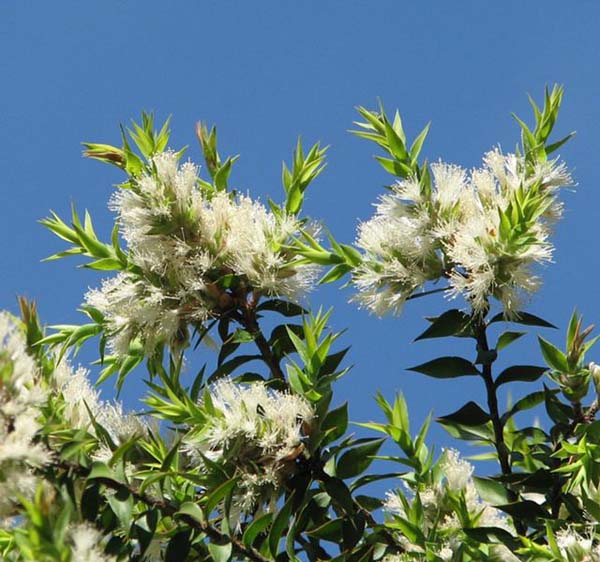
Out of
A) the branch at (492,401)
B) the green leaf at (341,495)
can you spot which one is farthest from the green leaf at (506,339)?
the green leaf at (341,495)

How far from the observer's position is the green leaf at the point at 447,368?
14.3 ft

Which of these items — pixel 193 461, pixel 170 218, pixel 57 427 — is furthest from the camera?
pixel 170 218

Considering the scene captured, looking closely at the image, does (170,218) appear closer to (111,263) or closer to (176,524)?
(111,263)

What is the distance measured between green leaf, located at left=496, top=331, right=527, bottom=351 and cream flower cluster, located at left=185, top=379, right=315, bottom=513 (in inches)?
29.9

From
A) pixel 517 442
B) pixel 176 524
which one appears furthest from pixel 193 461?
pixel 517 442

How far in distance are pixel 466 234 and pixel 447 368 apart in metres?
0.47

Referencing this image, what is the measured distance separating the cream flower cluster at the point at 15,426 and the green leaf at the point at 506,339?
1653 millimetres

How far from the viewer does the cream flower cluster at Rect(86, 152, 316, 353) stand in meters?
4.37

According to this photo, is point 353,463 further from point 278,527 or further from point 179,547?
point 179,547

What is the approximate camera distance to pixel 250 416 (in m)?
3.92

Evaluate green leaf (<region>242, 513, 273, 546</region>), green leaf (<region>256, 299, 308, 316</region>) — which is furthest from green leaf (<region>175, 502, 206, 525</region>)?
green leaf (<region>256, 299, 308, 316</region>)

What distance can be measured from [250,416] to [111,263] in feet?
3.18

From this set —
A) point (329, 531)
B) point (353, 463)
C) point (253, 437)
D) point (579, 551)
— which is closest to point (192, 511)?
point (253, 437)

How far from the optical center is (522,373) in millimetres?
4387
